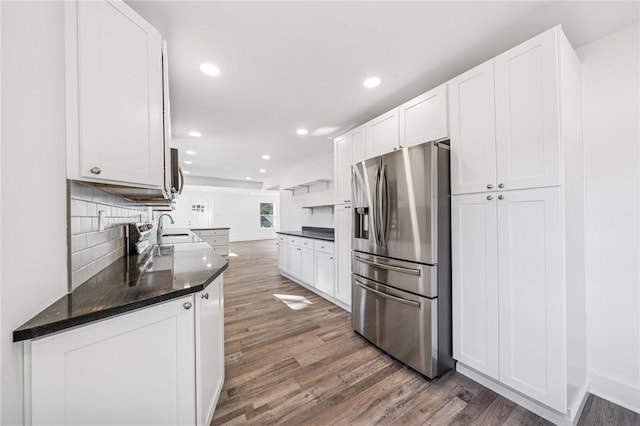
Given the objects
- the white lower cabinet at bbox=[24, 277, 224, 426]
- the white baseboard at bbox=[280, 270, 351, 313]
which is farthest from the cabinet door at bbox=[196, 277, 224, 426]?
the white baseboard at bbox=[280, 270, 351, 313]

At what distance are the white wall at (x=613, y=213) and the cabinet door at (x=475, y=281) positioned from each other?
720mm

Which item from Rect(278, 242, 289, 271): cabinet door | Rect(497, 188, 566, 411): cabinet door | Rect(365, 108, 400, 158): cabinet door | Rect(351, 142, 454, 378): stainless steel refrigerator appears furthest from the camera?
Rect(278, 242, 289, 271): cabinet door

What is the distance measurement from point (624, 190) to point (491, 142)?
0.89 meters

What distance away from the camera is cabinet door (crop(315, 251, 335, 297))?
3.40 m

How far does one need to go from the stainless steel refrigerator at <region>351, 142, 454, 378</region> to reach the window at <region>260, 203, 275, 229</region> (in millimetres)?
10364

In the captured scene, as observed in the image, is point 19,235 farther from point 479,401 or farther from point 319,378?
point 479,401

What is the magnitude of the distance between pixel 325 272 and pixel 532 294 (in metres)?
2.44

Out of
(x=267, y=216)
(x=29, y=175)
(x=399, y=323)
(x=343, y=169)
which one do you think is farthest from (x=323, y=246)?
(x=267, y=216)

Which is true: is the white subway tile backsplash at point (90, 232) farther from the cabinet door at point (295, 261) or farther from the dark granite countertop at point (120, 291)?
the cabinet door at point (295, 261)

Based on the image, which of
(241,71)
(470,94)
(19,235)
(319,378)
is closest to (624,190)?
(470,94)

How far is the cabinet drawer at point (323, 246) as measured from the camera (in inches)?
136

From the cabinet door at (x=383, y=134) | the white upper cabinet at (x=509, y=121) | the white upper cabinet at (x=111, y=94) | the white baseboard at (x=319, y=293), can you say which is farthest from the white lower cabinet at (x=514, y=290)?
the white upper cabinet at (x=111, y=94)

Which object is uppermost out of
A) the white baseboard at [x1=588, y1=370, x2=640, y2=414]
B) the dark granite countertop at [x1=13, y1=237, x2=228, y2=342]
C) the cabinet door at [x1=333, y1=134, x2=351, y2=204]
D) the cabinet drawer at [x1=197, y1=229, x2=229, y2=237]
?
the cabinet door at [x1=333, y1=134, x2=351, y2=204]

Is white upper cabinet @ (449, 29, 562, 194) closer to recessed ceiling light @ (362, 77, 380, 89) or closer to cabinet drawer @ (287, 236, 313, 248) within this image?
recessed ceiling light @ (362, 77, 380, 89)
